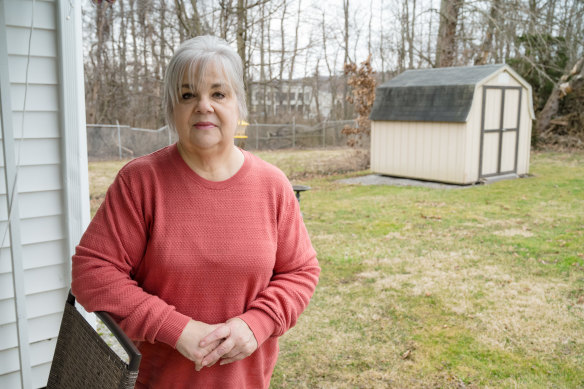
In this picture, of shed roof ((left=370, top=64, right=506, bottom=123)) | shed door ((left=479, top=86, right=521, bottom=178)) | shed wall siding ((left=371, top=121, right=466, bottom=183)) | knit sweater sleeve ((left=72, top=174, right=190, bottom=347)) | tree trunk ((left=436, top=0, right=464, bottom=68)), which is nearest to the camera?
knit sweater sleeve ((left=72, top=174, right=190, bottom=347))

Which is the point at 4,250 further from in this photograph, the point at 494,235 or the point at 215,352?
the point at 494,235

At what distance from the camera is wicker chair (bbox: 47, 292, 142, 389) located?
121cm

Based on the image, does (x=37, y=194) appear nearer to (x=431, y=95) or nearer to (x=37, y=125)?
(x=37, y=125)

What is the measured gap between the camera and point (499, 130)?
33.2 ft

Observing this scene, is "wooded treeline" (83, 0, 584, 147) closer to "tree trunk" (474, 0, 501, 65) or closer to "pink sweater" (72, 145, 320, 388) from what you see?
"tree trunk" (474, 0, 501, 65)

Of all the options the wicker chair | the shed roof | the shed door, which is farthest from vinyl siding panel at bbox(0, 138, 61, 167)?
the shed door

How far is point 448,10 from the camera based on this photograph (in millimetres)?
13500

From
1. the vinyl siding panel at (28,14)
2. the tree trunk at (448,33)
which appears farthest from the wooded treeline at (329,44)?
the vinyl siding panel at (28,14)

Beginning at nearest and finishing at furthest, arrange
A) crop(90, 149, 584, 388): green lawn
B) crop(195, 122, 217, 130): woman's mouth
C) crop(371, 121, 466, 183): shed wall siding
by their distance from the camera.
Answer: crop(195, 122, 217, 130): woman's mouth → crop(90, 149, 584, 388): green lawn → crop(371, 121, 466, 183): shed wall siding

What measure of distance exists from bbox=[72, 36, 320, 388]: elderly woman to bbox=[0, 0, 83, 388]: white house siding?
4.26 ft

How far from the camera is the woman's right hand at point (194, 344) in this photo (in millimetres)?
1346

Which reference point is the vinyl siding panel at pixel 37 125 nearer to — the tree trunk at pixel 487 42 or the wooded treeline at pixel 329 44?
the wooded treeline at pixel 329 44

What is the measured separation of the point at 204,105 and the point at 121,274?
50cm

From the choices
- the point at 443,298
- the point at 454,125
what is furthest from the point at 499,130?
the point at 443,298
